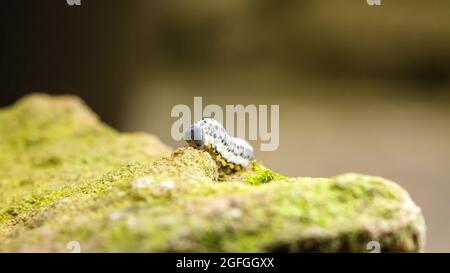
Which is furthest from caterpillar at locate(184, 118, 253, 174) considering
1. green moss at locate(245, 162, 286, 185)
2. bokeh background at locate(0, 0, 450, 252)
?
bokeh background at locate(0, 0, 450, 252)

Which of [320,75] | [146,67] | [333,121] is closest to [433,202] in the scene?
[333,121]

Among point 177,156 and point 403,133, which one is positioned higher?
point 177,156

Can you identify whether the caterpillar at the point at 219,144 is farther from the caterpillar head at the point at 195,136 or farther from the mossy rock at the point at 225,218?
the mossy rock at the point at 225,218

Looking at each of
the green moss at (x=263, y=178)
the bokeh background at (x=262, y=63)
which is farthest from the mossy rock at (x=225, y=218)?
the bokeh background at (x=262, y=63)

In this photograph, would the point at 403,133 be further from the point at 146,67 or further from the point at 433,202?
the point at 146,67

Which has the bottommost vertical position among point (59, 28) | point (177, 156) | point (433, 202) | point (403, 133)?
point (433, 202)

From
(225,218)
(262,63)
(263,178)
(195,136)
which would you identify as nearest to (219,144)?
(195,136)

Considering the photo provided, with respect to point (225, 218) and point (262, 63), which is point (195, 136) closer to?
point (225, 218)
